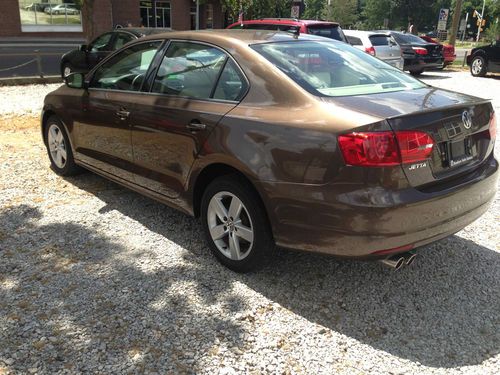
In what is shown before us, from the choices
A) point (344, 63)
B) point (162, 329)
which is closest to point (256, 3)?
point (344, 63)

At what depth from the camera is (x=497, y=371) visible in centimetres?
271

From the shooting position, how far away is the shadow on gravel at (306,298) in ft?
9.59

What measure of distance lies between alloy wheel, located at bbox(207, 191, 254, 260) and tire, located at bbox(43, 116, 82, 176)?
2489 mm

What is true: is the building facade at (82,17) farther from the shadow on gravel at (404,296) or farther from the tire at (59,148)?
the shadow on gravel at (404,296)

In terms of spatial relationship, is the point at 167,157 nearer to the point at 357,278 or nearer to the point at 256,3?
the point at 357,278

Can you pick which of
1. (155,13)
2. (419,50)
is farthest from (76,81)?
(155,13)

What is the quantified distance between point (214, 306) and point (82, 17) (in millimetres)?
32100

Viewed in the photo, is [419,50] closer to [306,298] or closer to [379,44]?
[379,44]

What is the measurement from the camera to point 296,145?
3.01 m

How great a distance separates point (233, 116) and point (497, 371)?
86.3 inches

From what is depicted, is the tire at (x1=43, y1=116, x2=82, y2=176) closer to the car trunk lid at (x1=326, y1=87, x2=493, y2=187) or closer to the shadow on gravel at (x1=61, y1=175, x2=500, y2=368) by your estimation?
the shadow on gravel at (x1=61, y1=175, x2=500, y2=368)

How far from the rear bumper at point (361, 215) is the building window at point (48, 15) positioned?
32.9m

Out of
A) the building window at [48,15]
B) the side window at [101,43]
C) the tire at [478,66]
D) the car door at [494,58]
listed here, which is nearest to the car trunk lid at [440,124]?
the side window at [101,43]

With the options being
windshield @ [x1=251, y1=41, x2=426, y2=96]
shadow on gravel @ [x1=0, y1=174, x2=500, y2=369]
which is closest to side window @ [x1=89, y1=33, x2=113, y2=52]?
shadow on gravel @ [x1=0, y1=174, x2=500, y2=369]
